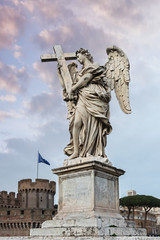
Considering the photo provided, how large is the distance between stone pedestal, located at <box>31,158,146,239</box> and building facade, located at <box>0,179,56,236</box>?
46.8m

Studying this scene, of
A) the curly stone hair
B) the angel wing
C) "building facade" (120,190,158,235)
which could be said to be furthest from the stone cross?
"building facade" (120,190,158,235)

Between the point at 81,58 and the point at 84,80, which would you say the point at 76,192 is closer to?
the point at 84,80

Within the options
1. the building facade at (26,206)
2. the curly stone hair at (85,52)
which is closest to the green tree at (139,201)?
the building facade at (26,206)

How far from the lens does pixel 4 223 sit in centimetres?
5419

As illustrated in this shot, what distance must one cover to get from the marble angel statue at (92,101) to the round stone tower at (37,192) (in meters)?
60.1

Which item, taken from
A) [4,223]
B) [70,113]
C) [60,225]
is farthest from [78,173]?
[4,223]

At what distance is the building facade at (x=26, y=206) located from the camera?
171ft

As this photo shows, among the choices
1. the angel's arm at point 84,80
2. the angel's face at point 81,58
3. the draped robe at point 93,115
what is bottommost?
the draped robe at point 93,115

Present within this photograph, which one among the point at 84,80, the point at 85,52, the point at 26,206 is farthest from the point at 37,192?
the point at 84,80

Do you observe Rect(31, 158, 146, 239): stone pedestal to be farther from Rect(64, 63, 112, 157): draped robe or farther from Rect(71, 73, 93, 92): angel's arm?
Rect(71, 73, 93, 92): angel's arm

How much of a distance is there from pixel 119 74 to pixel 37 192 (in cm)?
6067

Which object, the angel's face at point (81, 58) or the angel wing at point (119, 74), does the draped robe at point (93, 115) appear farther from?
the angel wing at point (119, 74)

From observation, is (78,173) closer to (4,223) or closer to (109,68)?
(109,68)

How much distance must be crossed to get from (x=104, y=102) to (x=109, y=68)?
1.10m
